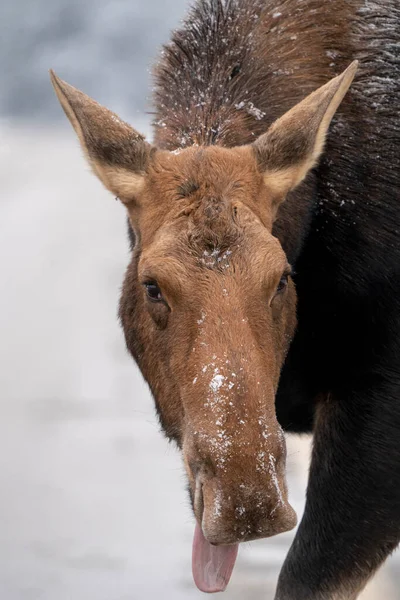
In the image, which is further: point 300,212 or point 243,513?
point 300,212

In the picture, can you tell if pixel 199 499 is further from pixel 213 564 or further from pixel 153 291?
pixel 153 291

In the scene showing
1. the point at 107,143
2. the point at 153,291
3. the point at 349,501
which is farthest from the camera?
the point at 349,501

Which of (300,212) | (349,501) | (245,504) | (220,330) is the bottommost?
(349,501)

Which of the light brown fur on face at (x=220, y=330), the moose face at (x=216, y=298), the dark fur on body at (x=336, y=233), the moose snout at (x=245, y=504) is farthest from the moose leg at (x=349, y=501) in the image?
the moose snout at (x=245, y=504)

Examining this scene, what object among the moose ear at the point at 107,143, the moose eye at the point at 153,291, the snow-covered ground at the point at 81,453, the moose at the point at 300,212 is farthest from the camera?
the snow-covered ground at the point at 81,453

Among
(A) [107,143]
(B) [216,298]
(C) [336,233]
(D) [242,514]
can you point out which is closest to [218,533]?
(D) [242,514]

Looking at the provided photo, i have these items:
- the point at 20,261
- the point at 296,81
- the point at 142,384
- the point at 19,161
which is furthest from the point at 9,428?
the point at 19,161

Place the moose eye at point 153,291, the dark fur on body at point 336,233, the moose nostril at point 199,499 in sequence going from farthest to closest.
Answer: the dark fur on body at point 336,233 → the moose eye at point 153,291 → the moose nostril at point 199,499

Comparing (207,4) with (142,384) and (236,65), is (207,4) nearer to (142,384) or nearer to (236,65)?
(236,65)

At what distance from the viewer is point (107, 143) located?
14.1 ft

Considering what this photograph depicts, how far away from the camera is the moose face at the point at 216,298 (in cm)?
347

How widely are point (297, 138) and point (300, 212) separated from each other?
0.61m

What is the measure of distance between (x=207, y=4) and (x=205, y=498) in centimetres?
303

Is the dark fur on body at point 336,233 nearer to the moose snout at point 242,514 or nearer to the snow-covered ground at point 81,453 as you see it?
the snow-covered ground at point 81,453
